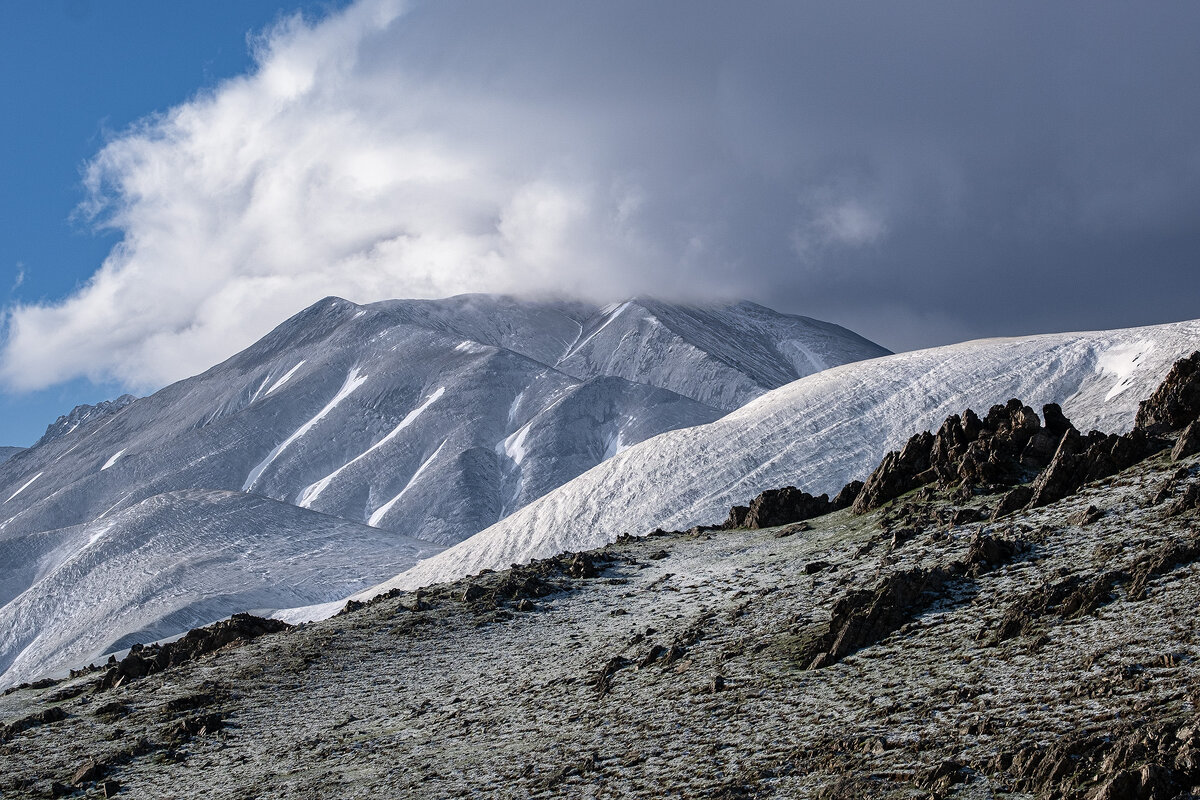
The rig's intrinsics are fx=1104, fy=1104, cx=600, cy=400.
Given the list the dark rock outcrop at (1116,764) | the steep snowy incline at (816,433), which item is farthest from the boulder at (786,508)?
the steep snowy incline at (816,433)

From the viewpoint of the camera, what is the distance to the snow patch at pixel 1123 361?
92562mm

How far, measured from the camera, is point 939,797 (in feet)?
58.2

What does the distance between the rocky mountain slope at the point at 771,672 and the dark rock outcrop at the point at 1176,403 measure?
0.10 meters

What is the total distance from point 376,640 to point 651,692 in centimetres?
1451

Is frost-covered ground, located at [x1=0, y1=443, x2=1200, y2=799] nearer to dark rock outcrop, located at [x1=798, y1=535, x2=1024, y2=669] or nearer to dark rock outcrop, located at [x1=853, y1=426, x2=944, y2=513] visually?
dark rock outcrop, located at [x1=798, y1=535, x2=1024, y2=669]

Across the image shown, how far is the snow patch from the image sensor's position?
304 feet

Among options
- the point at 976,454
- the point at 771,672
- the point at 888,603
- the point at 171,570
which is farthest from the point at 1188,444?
the point at 171,570

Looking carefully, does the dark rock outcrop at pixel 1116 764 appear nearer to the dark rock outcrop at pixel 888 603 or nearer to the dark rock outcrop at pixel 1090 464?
the dark rock outcrop at pixel 888 603

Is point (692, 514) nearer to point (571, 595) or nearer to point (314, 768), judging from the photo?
point (571, 595)

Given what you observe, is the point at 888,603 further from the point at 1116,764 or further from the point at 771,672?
the point at 1116,764

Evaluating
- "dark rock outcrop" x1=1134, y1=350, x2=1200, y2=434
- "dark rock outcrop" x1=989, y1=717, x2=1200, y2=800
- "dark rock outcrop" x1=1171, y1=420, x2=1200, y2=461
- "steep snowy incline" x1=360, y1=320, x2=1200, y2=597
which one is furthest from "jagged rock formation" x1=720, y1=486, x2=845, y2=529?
"steep snowy incline" x1=360, y1=320, x2=1200, y2=597

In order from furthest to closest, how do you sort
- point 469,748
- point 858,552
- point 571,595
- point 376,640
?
point 571,595 < point 376,640 < point 858,552 < point 469,748

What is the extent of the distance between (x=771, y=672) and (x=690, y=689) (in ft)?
6.78

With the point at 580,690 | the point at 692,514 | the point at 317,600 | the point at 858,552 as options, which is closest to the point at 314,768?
the point at 580,690
